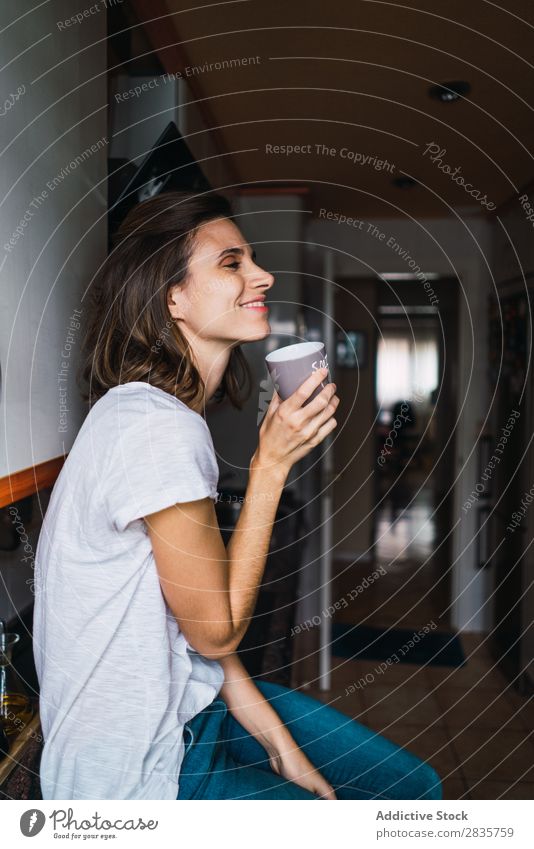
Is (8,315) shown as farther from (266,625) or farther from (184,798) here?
(266,625)

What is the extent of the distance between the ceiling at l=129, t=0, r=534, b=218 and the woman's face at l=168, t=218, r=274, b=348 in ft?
1.67

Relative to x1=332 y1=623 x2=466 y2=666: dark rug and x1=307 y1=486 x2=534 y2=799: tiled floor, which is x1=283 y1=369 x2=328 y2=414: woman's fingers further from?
→ x1=332 y1=623 x2=466 y2=666: dark rug

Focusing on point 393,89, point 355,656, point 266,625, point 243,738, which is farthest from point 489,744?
point 393,89

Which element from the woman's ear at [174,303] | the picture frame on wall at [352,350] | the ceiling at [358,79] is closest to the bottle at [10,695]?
the woman's ear at [174,303]

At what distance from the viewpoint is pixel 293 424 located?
0.71 meters

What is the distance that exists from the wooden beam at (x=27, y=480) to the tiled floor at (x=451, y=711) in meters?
1.34

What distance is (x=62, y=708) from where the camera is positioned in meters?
0.67

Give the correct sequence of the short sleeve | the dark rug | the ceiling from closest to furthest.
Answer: the short sleeve
the ceiling
the dark rug

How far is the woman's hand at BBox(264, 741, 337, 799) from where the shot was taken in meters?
0.75

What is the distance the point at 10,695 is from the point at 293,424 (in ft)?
1.59

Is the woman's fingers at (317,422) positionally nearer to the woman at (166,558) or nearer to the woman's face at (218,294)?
the woman at (166,558)

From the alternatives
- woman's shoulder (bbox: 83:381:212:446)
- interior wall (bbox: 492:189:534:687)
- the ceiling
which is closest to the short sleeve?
woman's shoulder (bbox: 83:381:212:446)

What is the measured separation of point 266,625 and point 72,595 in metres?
0.78

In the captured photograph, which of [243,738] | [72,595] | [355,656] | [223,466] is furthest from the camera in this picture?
[355,656]
